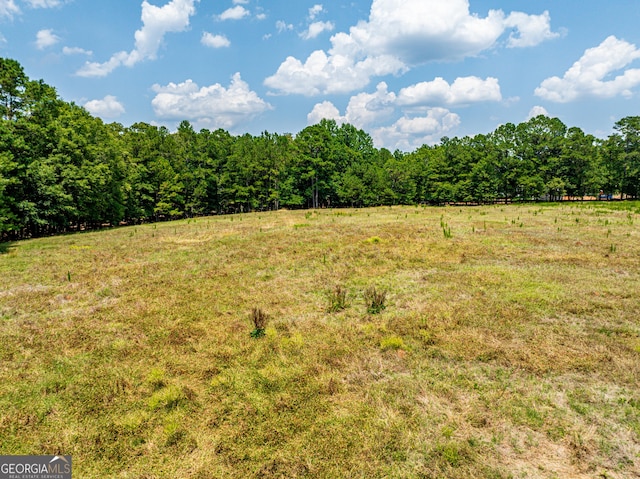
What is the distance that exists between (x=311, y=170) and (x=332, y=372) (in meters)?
52.4

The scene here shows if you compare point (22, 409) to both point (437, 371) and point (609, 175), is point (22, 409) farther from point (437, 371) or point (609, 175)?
point (609, 175)

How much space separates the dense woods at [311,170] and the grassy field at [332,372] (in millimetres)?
28589

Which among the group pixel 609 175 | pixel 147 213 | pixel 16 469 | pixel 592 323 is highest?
pixel 609 175

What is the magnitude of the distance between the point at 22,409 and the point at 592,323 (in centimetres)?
1296

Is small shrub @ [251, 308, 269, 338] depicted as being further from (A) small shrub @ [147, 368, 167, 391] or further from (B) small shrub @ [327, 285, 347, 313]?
(A) small shrub @ [147, 368, 167, 391]

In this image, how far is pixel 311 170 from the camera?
5684cm

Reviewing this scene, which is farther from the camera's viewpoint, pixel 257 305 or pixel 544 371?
pixel 257 305

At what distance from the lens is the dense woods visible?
39375 millimetres

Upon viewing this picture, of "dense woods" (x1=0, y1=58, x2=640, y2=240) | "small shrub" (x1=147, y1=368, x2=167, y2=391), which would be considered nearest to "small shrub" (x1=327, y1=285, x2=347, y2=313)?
"small shrub" (x1=147, y1=368, x2=167, y2=391)

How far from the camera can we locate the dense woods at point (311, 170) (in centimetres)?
3938

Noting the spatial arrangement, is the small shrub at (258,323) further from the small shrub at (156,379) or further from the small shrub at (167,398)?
the small shrub at (167,398)

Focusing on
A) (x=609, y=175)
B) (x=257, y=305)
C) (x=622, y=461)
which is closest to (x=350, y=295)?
(x=257, y=305)

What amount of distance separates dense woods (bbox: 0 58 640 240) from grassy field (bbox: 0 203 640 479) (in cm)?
2859

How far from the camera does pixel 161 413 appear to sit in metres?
5.65
